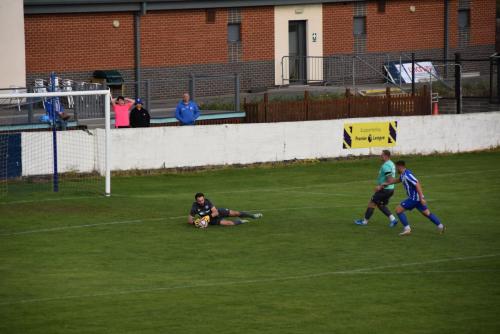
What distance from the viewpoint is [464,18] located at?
58.9 m

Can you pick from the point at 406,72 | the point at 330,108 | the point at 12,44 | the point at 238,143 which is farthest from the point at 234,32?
the point at 238,143

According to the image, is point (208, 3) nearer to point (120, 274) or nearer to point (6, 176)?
point (6, 176)

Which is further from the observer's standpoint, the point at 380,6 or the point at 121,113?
the point at 380,6

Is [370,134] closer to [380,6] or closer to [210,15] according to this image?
[210,15]

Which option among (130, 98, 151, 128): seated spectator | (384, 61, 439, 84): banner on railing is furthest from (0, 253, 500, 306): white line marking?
(384, 61, 439, 84): banner on railing

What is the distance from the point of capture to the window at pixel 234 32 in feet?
165

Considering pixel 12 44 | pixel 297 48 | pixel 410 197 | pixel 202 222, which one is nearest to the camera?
pixel 410 197

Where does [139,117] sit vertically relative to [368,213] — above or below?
above

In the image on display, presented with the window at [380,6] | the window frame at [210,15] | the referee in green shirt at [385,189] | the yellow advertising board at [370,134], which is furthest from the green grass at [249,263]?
the window at [380,6]

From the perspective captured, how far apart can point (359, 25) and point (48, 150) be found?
25.1 meters

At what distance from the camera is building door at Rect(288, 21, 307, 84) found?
5247 centimetres

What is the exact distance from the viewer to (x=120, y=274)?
22.0 m

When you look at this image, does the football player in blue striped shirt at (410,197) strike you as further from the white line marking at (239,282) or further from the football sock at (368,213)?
the white line marking at (239,282)

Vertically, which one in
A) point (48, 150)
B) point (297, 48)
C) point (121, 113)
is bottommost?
point (48, 150)
